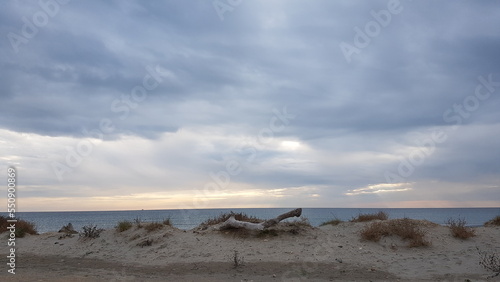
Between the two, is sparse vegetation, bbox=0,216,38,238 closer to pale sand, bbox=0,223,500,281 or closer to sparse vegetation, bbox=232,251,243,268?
pale sand, bbox=0,223,500,281

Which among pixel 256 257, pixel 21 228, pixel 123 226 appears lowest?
pixel 256 257

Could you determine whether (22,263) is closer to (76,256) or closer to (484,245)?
(76,256)

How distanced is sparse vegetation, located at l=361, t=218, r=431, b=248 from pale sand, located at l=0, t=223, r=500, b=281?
229mm

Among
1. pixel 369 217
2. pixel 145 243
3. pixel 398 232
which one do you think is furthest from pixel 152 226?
pixel 398 232

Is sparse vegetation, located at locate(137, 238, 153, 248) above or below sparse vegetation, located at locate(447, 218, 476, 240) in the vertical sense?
below

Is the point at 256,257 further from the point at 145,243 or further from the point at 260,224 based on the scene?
the point at 145,243

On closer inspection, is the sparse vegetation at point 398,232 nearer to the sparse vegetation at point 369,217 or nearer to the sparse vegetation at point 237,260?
the sparse vegetation at point 369,217

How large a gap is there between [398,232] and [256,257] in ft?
19.8

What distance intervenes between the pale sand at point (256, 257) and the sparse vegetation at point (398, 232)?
0.23 metres

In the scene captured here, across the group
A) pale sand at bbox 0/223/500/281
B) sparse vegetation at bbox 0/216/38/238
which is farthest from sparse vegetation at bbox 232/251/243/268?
sparse vegetation at bbox 0/216/38/238

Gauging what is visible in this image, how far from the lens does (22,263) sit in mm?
14977

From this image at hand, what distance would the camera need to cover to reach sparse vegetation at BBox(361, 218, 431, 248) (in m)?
15.4

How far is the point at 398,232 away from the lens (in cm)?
1602

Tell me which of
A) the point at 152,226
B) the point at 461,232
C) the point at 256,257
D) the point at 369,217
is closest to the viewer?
the point at 256,257
